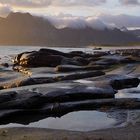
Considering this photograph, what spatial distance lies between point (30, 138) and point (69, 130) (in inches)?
64.3

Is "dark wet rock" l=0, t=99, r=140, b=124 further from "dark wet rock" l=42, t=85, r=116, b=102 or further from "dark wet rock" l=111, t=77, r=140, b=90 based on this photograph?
"dark wet rock" l=111, t=77, r=140, b=90

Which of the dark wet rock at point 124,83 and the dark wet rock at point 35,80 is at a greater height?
the dark wet rock at point 35,80

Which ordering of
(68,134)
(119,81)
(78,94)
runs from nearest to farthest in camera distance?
(68,134), (78,94), (119,81)

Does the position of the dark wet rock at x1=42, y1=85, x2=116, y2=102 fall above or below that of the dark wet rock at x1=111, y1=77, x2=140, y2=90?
above

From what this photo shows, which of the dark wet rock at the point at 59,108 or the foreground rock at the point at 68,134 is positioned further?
the dark wet rock at the point at 59,108

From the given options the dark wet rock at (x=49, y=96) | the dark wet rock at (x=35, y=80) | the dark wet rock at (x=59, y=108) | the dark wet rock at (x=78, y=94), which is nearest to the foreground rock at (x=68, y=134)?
the dark wet rock at (x=59, y=108)

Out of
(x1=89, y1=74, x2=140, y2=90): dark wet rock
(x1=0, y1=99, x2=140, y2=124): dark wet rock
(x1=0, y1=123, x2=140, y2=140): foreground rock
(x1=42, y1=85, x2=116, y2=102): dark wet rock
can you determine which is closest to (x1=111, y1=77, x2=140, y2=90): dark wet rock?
(x1=89, y1=74, x2=140, y2=90): dark wet rock

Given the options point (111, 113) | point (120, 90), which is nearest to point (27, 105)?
point (111, 113)

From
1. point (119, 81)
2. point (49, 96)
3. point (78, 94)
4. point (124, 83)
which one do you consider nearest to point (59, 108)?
point (49, 96)

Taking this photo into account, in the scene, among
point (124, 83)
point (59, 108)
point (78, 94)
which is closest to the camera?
point (59, 108)

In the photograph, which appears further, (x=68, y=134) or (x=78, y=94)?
(x=78, y=94)

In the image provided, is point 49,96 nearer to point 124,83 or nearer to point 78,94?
point 78,94

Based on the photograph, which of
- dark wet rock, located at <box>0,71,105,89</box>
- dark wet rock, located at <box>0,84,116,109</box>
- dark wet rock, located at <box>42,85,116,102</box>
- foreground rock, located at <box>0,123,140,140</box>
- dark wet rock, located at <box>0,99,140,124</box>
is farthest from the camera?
dark wet rock, located at <box>0,71,105,89</box>

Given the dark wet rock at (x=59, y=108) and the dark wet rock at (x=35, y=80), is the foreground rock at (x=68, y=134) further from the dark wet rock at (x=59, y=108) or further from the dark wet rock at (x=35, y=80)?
the dark wet rock at (x=35, y=80)
